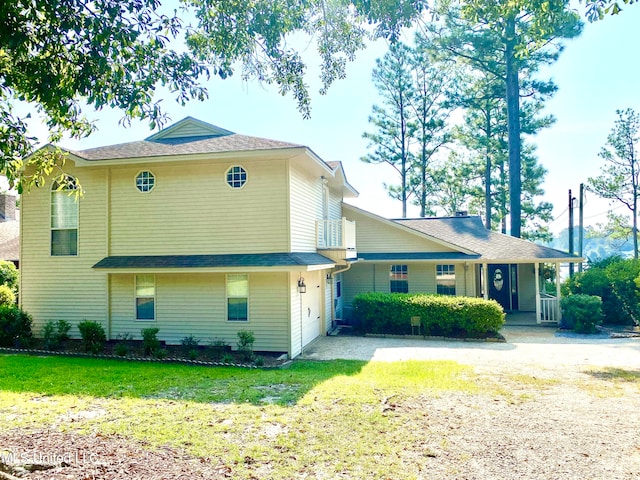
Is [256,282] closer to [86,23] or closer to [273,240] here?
[273,240]

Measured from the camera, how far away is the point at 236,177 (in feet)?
37.2

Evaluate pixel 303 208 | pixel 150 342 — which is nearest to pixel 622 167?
pixel 303 208

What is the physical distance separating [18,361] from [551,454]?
11104mm

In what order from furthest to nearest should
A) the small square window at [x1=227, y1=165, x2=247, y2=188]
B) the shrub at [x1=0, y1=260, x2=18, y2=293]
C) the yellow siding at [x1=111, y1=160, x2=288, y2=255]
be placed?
the shrub at [x1=0, y1=260, x2=18, y2=293] < the small square window at [x1=227, y1=165, x2=247, y2=188] < the yellow siding at [x1=111, y1=160, x2=288, y2=255]

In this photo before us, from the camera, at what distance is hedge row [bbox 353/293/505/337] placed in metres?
13.5

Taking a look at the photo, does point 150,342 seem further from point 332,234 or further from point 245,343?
point 332,234

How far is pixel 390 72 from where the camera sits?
98.8ft

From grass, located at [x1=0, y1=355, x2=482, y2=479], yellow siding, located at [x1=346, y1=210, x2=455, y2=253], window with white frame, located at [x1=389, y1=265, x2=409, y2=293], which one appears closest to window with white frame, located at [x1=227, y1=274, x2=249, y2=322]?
grass, located at [x1=0, y1=355, x2=482, y2=479]

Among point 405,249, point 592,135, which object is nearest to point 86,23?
point 405,249

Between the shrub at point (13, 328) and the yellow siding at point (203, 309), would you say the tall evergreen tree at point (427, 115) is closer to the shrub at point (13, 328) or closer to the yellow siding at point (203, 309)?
the yellow siding at point (203, 309)

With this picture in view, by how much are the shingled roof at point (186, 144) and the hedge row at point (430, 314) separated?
6590 mm

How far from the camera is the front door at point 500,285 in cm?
2006

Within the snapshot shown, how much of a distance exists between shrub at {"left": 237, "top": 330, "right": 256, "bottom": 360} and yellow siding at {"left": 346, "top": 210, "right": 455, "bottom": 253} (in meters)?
8.80

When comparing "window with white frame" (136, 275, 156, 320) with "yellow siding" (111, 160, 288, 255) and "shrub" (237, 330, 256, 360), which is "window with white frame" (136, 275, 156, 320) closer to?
"yellow siding" (111, 160, 288, 255)
